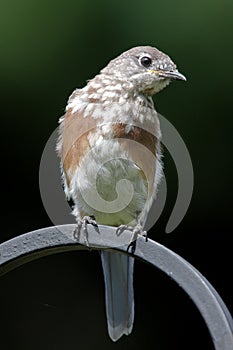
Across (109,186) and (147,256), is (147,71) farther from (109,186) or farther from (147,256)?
(147,256)

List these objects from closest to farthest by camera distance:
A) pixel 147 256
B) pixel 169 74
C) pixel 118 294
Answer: pixel 147 256
pixel 118 294
pixel 169 74

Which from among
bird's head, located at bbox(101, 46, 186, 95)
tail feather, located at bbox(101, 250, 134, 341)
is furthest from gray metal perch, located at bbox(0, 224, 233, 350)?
bird's head, located at bbox(101, 46, 186, 95)

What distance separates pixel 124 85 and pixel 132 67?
10cm

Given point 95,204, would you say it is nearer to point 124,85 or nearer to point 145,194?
point 145,194

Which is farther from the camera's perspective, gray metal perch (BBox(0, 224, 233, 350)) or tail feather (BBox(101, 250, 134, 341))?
tail feather (BBox(101, 250, 134, 341))

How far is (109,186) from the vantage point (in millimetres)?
3102

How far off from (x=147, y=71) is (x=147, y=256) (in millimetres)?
1269

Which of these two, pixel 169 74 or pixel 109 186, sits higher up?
pixel 169 74

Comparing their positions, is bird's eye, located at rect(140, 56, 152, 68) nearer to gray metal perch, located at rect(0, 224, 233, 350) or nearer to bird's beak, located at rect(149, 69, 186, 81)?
bird's beak, located at rect(149, 69, 186, 81)

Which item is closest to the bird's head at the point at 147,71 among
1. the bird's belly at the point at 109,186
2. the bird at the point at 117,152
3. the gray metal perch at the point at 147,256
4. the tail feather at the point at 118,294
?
the bird at the point at 117,152

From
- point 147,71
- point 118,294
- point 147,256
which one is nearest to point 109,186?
point 118,294

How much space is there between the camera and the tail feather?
2867 mm

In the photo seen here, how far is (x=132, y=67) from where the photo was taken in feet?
10.9

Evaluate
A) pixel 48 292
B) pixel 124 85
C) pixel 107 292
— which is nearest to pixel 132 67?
pixel 124 85
